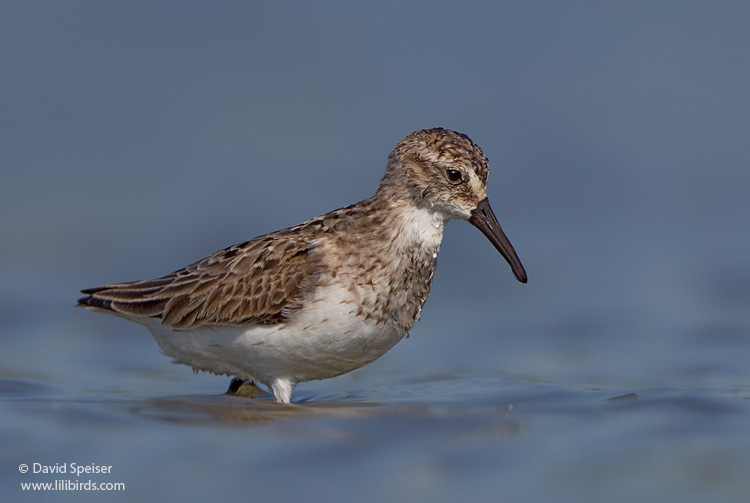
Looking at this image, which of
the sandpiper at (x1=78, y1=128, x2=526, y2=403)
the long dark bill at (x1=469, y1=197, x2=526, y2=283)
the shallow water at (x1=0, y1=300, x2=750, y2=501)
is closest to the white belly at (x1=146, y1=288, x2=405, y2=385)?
the sandpiper at (x1=78, y1=128, x2=526, y2=403)

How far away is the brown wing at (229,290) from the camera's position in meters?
7.51

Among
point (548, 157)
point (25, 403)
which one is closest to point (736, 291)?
point (548, 157)

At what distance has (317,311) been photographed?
7.30 meters

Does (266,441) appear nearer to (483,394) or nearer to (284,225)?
(483,394)

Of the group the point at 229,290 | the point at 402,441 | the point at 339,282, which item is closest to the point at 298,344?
the point at 339,282

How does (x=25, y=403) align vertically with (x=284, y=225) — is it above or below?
below

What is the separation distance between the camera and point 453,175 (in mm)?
7398

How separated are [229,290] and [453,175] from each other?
1718mm

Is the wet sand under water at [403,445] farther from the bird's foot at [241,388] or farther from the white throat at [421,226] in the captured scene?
the white throat at [421,226]

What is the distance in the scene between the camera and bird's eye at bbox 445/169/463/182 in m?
7.38

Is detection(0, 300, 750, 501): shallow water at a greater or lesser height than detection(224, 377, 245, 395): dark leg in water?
lesser

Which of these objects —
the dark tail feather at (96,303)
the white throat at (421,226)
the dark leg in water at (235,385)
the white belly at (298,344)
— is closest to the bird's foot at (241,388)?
the dark leg in water at (235,385)

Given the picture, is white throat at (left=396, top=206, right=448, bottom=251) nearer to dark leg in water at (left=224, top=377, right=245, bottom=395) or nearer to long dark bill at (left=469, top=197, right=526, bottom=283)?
long dark bill at (left=469, top=197, right=526, bottom=283)

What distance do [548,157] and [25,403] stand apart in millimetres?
8367
